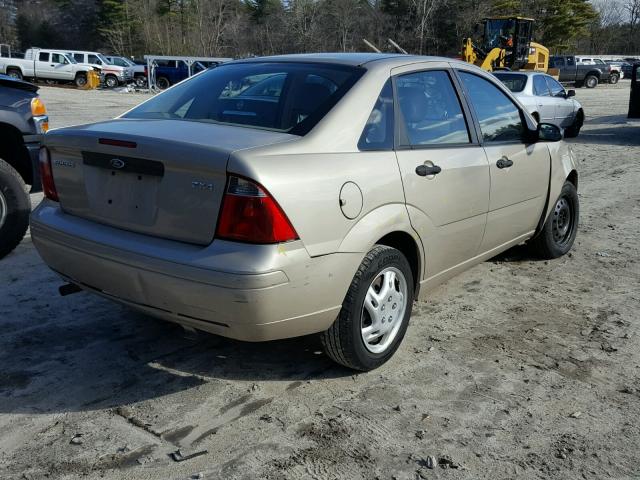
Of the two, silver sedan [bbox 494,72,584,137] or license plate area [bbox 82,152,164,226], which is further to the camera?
silver sedan [bbox 494,72,584,137]

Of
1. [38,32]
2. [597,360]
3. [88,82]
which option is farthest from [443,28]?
Answer: [597,360]

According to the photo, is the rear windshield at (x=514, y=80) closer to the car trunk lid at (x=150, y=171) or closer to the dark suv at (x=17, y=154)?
the dark suv at (x=17, y=154)

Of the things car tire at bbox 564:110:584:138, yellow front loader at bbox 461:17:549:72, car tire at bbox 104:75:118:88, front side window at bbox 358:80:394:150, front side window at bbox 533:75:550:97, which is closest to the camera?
front side window at bbox 358:80:394:150

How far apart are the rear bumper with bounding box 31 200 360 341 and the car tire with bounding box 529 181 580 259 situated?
291 cm

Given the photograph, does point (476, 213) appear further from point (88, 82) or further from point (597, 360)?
point (88, 82)

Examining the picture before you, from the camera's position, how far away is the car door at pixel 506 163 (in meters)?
Result: 4.40

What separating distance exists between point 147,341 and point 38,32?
81.5 m

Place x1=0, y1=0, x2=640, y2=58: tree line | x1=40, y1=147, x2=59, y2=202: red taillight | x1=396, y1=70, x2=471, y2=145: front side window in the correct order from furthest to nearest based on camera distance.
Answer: x1=0, y1=0, x2=640, y2=58: tree line
x1=396, y1=70, x2=471, y2=145: front side window
x1=40, y1=147, x2=59, y2=202: red taillight

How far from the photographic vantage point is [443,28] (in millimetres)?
53094

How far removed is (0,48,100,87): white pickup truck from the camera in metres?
36.5

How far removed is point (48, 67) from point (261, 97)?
1481 inches

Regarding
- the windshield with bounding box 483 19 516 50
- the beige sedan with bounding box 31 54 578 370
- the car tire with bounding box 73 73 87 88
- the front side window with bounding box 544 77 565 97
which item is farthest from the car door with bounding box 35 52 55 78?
the beige sedan with bounding box 31 54 578 370

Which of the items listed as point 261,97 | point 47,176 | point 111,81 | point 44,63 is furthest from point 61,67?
point 261,97

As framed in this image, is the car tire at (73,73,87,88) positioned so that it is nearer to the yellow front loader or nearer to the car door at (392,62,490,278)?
the yellow front loader
